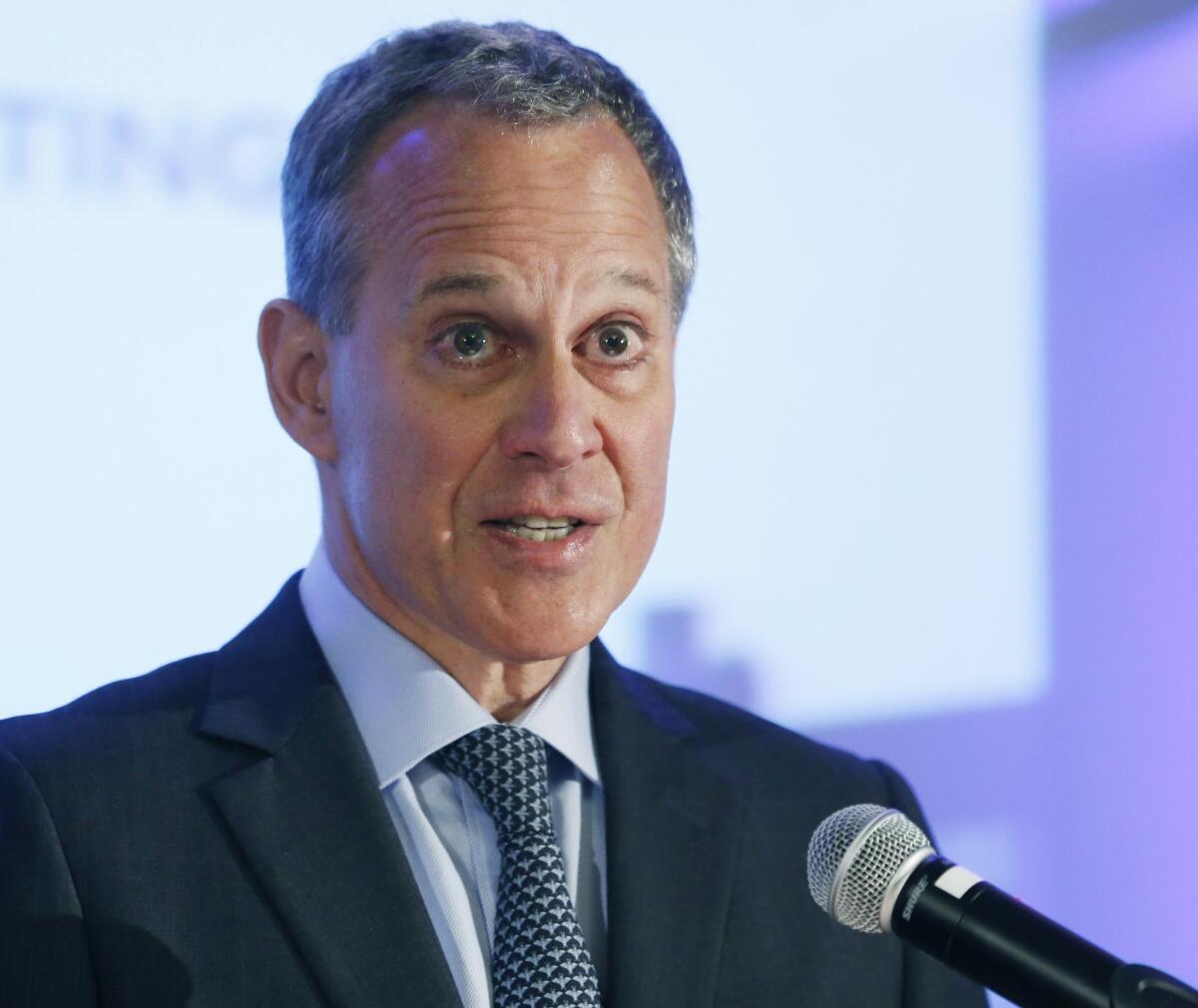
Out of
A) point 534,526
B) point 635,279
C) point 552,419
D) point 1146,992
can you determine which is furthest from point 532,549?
point 1146,992

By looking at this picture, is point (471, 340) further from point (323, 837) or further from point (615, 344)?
point (323, 837)

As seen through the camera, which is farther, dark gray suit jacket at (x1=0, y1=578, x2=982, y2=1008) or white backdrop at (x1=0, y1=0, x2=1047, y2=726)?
white backdrop at (x1=0, y1=0, x2=1047, y2=726)

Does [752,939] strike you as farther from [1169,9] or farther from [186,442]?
[1169,9]

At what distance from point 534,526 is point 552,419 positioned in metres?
0.13

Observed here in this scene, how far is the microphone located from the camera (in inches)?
46.9

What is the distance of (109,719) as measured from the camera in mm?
1920

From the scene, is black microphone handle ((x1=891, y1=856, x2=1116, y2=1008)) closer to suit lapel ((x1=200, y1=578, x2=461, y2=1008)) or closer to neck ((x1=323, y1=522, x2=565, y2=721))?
suit lapel ((x1=200, y1=578, x2=461, y2=1008))

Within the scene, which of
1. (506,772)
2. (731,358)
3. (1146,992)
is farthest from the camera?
(731,358)

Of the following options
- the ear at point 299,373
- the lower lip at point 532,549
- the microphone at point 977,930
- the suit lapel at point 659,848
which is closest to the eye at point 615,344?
the lower lip at point 532,549

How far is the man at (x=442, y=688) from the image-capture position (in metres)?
1.77

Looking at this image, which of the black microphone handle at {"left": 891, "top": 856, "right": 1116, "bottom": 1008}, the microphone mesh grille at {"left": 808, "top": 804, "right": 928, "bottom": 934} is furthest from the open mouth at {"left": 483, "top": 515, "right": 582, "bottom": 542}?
the black microphone handle at {"left": 891, "top": 856, "right": 1116, "bottom": 1008}

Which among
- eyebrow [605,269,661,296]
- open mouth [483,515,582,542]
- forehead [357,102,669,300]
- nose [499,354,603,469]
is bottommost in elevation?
open mouth [483,515,582,542]

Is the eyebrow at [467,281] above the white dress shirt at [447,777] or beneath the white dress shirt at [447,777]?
above

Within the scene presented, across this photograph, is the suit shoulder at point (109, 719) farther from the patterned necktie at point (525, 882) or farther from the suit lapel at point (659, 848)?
the suit lapel at point (659, 848)
